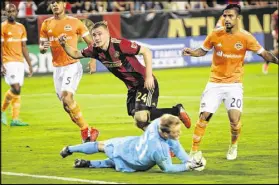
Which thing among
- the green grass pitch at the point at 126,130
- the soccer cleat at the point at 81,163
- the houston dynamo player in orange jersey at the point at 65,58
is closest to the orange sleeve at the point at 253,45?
the green grass pitch at the point at 126,130

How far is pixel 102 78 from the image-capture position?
34.5 meters

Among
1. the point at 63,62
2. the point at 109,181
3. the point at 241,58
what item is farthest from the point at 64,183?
the point at 63,62

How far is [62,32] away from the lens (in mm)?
19297

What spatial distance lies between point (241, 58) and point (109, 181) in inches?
143

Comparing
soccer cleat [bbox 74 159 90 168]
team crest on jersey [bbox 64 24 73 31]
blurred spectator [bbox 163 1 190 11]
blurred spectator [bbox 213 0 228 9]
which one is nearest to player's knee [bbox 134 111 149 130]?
soccer cleat [bbox 74 159 90 168]

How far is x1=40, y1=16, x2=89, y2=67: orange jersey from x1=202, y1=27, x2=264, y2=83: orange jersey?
362 centimetres

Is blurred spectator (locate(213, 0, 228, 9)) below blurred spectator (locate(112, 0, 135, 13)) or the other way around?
below

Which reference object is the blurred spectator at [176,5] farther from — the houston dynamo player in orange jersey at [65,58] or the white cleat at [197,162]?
the white cleat at [197,162]

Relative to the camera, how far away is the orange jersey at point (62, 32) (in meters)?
19.2

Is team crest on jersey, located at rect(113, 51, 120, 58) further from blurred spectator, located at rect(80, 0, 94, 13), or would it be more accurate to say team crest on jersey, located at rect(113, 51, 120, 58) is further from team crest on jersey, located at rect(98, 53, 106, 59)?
blurred spectator, located at rect(80, 0, 94, 13)

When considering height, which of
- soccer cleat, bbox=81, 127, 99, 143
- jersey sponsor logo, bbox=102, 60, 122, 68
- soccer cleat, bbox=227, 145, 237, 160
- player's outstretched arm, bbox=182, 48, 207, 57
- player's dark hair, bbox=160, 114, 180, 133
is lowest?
soccer cleat, bbox=81, 127, 99, 143

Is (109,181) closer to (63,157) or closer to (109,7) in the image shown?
(63,157)

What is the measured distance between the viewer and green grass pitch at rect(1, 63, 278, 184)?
48.0 feet

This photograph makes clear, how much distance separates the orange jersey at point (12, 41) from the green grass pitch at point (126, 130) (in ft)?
5.01
